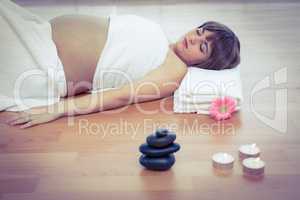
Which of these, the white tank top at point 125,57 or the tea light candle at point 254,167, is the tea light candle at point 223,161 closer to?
the tea light candle at point 254,167

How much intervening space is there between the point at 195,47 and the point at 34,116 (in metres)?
0.79

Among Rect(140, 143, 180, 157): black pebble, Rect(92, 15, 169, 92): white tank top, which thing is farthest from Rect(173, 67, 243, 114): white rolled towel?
Rect(140, 143, 180, 157): black pebble

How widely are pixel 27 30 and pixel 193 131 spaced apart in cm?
86

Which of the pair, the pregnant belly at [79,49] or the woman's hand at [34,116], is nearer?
the woman's hand at [34,116]

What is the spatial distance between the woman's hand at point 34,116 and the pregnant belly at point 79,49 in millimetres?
168

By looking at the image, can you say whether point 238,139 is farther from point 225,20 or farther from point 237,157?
point 225,20

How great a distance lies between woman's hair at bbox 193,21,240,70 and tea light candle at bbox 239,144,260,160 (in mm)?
546

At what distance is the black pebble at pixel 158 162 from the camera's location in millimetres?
1610

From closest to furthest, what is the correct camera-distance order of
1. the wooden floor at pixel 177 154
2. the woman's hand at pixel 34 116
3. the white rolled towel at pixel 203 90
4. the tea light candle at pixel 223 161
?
the wooden floor at pixel 177 154 → the tea light candle at pixel 223 161 → the woman's hand at pixel 34 116 → the white rolled towel at pixel 203 90

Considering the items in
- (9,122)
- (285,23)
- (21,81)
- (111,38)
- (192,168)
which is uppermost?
(285,23)

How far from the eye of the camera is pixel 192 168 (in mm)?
1652

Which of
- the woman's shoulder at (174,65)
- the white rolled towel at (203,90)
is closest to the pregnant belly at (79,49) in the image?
the woman's shoulder at (174,65)

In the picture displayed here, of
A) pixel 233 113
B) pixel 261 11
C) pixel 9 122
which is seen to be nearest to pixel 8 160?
pixel 9 122

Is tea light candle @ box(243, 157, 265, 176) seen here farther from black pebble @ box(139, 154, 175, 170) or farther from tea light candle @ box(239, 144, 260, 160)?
black pebble @ box(139, 154, 175, 170)
